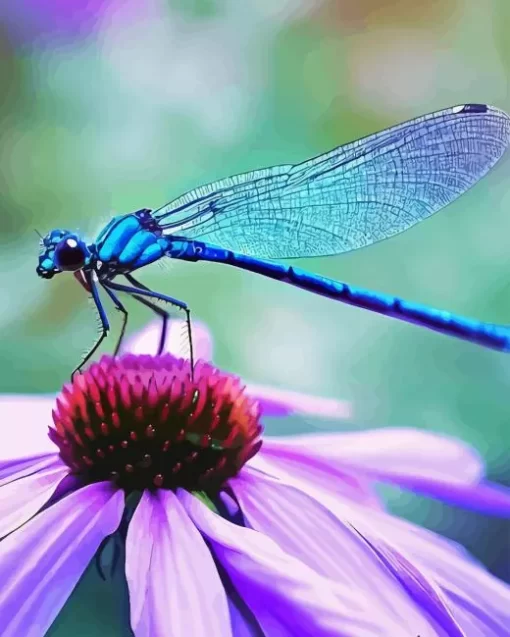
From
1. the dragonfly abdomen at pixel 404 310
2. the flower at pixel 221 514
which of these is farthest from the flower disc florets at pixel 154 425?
the dragonfly abdomen at pixel 404 310

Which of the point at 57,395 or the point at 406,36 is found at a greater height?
the point at 406,36

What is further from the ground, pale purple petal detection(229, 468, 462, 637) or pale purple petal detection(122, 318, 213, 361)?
pale purple petal detection(122, 318, 213, 361)

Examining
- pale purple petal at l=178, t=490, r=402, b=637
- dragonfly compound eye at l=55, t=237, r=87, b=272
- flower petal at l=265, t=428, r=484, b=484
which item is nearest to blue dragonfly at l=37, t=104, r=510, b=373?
dragonfly compound eye at l=55, t=237, r=87, b=272

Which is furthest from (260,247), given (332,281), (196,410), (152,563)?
(152,563)

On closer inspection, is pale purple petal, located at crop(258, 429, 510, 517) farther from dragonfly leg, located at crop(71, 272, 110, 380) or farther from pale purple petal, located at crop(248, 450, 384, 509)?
dragonfly leg, located at crop(71, 272, 110, 380)

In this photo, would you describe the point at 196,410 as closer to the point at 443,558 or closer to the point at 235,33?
the point at 443,558

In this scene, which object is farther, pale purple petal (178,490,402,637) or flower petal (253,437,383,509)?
flower petal (253,437,383,509)

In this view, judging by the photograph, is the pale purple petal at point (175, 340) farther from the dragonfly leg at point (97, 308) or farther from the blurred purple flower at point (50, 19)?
the blurred purple flower at point (50, 19)
